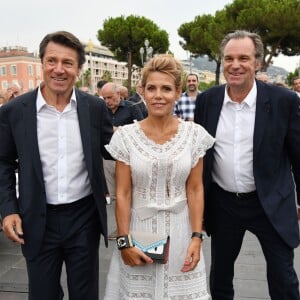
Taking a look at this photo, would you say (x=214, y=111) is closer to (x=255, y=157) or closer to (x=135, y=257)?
(x=255, y=157)

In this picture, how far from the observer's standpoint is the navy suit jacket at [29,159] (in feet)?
6.90

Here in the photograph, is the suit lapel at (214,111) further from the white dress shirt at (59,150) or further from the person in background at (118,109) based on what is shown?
the person in background at (118,109)

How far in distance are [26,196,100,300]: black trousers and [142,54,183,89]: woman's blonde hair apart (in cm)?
80

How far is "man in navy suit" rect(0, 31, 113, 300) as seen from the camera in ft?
6.95

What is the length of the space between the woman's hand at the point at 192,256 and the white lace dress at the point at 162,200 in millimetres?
36

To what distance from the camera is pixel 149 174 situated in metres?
2.04

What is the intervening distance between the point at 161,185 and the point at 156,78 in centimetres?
54

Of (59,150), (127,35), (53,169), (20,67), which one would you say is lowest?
(20,67)

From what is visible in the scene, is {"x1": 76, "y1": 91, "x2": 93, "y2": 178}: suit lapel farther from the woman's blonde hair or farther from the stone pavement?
the stone pavement

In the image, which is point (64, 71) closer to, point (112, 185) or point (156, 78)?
point (156, 78)

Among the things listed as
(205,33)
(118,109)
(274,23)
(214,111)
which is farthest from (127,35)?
(214,111)

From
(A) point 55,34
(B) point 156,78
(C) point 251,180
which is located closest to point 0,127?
(A) point 55,34

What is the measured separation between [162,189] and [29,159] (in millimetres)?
713

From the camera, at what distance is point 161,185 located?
2.06 m
